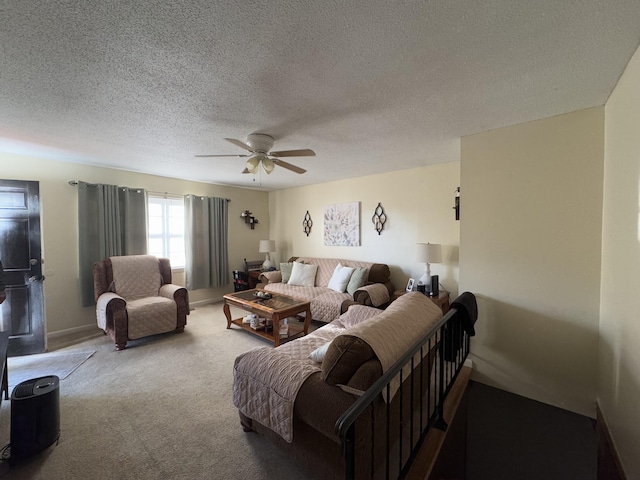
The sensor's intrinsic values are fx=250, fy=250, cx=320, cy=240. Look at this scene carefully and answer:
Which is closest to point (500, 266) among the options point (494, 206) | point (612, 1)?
point (494, 206)

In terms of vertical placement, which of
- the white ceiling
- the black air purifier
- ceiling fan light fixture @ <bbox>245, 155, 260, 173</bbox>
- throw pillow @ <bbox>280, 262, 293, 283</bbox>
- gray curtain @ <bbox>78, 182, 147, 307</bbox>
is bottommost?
the black air purifier

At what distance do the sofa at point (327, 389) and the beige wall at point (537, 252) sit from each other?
3.45 ft

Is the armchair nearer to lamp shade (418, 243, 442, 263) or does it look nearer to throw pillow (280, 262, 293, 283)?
throw pillow (280, 262, 293, 283)

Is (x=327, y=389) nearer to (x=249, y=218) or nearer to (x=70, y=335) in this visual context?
(x=70, y=335)

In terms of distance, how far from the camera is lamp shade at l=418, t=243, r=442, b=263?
10.6ft

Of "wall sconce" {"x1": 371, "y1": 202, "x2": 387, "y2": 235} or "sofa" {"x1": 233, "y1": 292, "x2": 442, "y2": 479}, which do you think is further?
"wall sconce" {"x1": 371, "y1": 202, "x2": 387, "y2": 235}

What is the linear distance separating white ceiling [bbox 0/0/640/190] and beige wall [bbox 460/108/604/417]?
281 mm

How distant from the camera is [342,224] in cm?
470

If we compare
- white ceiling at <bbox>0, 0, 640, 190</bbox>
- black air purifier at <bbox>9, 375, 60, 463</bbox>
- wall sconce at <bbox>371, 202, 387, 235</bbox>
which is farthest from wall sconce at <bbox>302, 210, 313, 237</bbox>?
black air purifier at <bbox>9, 375, 60, 463</bbox>

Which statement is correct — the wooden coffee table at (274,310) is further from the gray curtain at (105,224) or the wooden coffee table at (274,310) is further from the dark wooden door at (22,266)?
the dark wooden door at (22,266)

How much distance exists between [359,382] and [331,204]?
152 inches

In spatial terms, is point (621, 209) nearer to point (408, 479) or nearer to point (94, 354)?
point (408, 479)

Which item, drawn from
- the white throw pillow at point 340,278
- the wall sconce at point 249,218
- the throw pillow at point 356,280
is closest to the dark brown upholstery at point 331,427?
the throw pillow at point 356,280

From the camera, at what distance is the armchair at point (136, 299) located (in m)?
3.01
